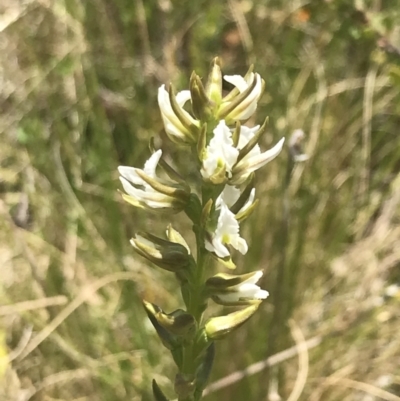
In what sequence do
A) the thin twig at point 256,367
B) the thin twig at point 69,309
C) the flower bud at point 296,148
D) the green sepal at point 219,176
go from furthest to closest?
1. the thin twig at point 69,309
2. the thin twig at point 256,367
3. the flower bud at point 296,148
4. the green sepal at point 219,176

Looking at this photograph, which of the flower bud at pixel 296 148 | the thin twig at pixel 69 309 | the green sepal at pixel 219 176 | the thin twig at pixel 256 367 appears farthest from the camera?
the thin twig at pixel 69 309

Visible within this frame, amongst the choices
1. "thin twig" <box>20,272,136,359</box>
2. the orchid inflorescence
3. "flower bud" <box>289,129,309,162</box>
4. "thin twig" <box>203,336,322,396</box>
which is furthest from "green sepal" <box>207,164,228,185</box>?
"thin twig" <box>20,272,136,359</box>

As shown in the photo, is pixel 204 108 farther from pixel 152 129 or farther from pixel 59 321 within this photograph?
pixel 152 129

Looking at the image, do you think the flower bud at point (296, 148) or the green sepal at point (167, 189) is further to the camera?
the flower bud at point (296, 148)

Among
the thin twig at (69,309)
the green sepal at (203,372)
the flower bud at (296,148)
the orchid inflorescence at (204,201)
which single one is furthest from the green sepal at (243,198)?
the thin twig at (69,309)

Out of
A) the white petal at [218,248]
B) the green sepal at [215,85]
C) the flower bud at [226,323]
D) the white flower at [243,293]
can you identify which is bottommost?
the flower bud at [226,323]

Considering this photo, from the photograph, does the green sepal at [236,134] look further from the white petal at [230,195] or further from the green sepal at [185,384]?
the green sepal at [185,384]

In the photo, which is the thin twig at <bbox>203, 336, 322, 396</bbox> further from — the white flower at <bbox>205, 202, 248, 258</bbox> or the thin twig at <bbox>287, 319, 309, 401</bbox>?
the white flower at <bbox>205, 202, 248, 258</bbox>
